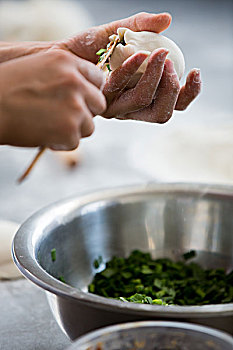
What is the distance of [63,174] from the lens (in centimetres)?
176

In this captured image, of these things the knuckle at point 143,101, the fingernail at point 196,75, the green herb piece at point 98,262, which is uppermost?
the fingernail at point 196,75

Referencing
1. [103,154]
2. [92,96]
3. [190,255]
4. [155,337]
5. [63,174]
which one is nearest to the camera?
[155,337]

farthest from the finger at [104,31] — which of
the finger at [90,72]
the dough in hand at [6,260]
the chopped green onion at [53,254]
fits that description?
the dough in hand at [6,260]

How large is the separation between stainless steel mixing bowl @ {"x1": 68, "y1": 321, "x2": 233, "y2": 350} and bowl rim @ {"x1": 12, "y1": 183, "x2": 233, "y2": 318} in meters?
0.10

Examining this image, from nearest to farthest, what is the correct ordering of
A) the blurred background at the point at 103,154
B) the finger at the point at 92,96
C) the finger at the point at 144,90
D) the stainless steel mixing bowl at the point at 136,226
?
the finger at the point at 92,96, the finger at the point at 144,90, the stainless steel mixing bowl at the point at 136,226, the blurred background at the point at 103,154

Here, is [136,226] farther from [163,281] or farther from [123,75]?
[123,75]

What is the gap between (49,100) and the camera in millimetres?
586

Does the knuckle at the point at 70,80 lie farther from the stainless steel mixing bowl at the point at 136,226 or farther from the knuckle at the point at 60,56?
the stainless steel mixing bowl at the point at 136,226

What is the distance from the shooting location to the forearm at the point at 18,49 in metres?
0.89

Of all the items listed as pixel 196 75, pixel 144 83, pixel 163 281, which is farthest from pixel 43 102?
pixel 163 281

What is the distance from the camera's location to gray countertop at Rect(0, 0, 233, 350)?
0.92 metres

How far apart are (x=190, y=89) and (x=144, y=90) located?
0.42ft

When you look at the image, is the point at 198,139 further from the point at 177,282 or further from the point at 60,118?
the point at 60,118

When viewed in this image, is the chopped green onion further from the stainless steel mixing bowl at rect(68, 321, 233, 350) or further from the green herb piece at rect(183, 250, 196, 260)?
the stainless steel mixing bowl at rect(68, 321, 233, 350)
